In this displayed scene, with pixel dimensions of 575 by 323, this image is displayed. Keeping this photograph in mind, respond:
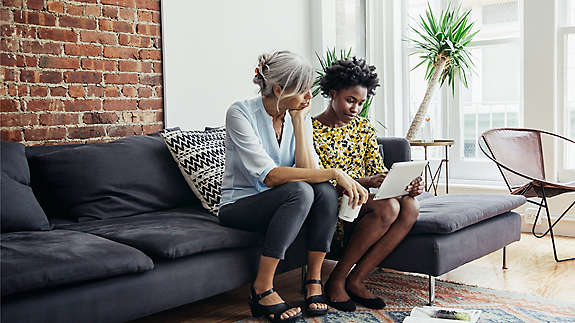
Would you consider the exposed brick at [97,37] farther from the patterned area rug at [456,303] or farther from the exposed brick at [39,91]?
the patterned area rug at [456,303]

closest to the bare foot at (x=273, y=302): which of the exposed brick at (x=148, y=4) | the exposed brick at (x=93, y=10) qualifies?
the exposed brick at (x=93, y=10)

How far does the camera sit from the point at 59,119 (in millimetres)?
3271

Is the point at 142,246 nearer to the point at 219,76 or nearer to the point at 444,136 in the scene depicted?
the point at 219,76

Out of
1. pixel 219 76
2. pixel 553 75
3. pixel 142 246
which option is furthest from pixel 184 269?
pixel 553 75

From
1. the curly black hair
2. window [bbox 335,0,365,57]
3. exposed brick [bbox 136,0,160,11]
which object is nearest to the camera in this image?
the curly black hair

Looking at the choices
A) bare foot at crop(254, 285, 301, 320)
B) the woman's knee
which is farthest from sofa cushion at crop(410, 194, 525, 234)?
bare foot at crop(254, 285, 301, 320)

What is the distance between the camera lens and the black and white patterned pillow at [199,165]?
122 inches

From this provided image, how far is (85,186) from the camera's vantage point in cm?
286

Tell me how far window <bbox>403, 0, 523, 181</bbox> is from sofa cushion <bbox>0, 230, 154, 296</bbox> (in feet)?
11.6

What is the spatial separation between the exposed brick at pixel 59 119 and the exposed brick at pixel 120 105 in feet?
0.68

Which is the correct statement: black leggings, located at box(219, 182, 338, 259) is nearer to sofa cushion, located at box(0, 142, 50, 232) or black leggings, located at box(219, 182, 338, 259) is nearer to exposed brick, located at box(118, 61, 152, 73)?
sofa cushion, located at box(0, 142, 50, 232)

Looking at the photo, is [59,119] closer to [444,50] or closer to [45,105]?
[45,105]

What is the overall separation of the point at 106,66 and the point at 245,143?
1.30 m

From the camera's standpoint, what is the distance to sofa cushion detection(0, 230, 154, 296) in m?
1.91
